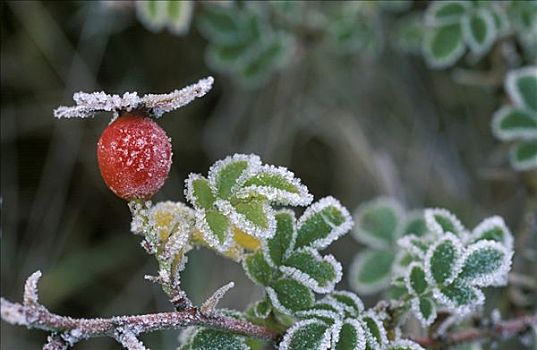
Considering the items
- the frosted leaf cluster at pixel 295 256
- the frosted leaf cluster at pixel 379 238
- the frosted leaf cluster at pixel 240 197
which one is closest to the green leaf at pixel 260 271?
the frosted leaf cluster at pixel 295 256

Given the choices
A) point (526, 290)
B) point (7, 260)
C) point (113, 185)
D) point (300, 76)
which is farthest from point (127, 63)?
point (113, 185)

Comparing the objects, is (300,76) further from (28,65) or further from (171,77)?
(28,65)

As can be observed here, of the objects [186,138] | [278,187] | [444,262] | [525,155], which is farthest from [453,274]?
[186,138]

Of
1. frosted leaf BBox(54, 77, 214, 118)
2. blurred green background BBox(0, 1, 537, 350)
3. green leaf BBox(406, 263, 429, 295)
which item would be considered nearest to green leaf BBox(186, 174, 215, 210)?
frosted leaf BBox(54, 77, 214, 118)

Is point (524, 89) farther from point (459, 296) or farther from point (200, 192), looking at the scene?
point (200, 192)

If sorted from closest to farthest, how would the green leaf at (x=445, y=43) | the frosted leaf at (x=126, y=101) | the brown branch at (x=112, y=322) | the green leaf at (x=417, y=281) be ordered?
the brown branch at (x=112, y=322)
the frosted leaf at (x=126, y=101)
the green leaf at (x=417, y=281)
the green leaf at (x=445, y=43)

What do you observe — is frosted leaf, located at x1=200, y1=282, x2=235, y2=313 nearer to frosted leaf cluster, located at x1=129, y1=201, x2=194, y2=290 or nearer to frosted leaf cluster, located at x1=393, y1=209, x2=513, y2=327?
frosted leaf cluster, located at x1=129, y1=201, x2=194, y2=290

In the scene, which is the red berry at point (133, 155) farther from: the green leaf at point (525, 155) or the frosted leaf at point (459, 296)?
the green leaf at point (525, 155)

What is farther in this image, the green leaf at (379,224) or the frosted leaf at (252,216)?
the green leaf at (379,224)
